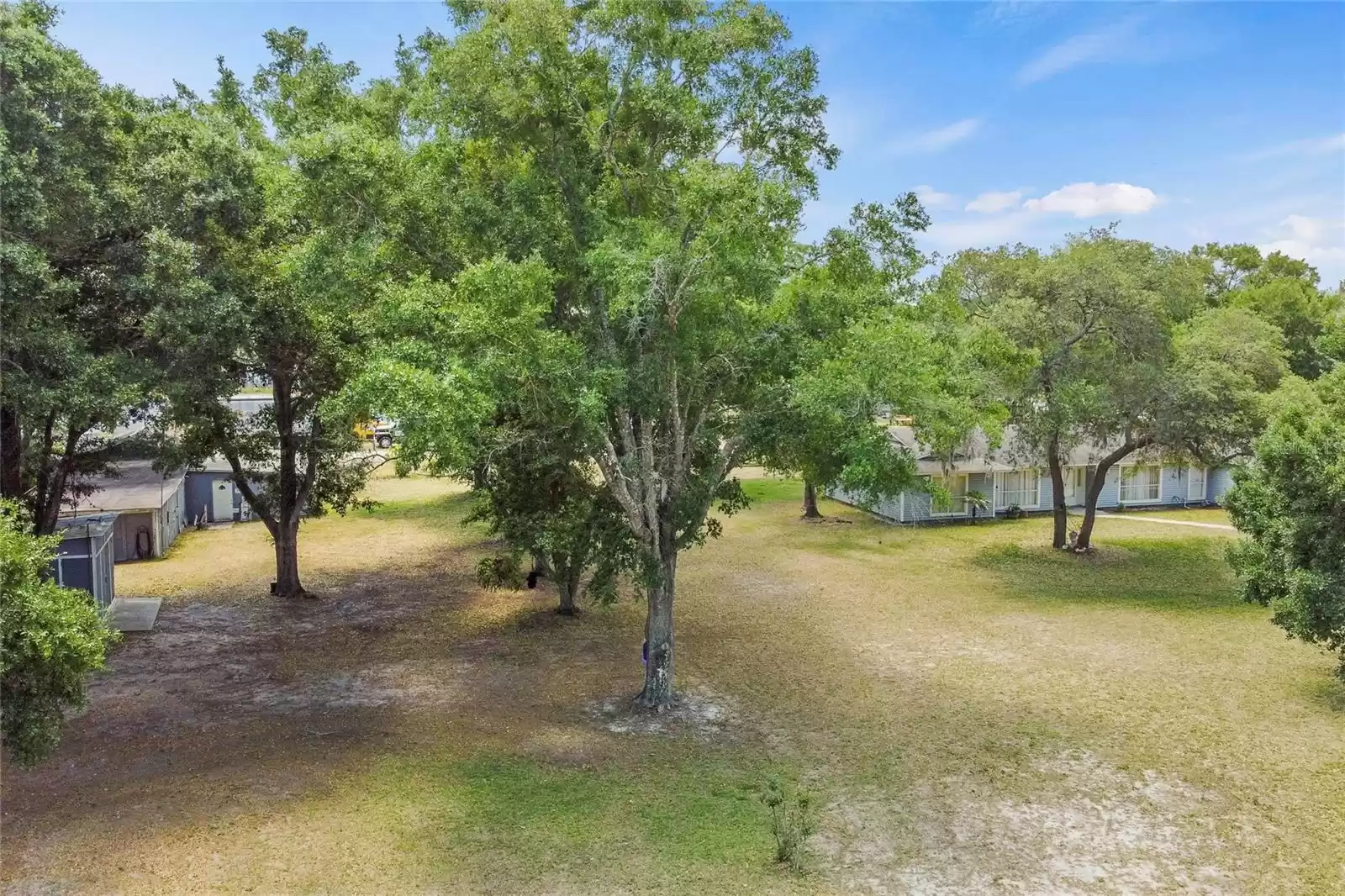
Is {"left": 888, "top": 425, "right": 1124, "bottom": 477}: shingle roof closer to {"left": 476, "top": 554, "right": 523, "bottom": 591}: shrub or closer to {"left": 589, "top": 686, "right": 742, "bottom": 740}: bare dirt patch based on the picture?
{"left": 476, "top": 554, "right": 523, "bottom": 591}: shrub

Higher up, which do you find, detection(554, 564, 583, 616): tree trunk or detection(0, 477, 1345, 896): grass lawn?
detection(554, 564, 583, 616): tree trunk

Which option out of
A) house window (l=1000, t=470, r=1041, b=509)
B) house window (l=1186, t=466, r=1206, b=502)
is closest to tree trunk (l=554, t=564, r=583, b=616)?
house window (l=1000, t=470, r=1041, b=509)

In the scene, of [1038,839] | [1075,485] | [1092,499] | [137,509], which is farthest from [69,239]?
[1075,485]

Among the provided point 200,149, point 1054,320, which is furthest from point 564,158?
point 1054,320

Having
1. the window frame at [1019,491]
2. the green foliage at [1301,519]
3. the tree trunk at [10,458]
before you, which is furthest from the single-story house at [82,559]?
the window frame at [1019,491]

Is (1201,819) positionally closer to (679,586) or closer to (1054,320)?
(679,586)

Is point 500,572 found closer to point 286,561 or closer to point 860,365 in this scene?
point 286,561
